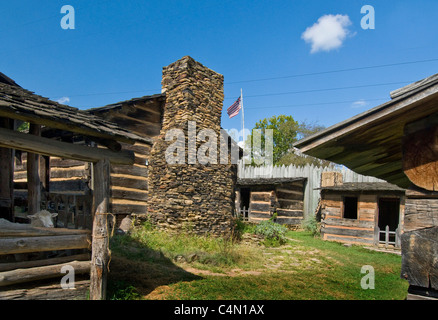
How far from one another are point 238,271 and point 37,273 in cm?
571

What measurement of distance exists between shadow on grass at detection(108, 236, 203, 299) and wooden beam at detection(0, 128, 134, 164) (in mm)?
2571

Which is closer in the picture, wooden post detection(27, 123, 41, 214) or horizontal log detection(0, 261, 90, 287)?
horizontal log detection(0, 261, 90, 287)

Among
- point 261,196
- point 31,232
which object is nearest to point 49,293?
point 31,232

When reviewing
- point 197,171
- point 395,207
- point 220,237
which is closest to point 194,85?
point 197,171

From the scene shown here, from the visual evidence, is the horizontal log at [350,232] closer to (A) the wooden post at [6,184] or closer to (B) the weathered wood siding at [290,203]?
(B) the weathered wood siding at [290,203]

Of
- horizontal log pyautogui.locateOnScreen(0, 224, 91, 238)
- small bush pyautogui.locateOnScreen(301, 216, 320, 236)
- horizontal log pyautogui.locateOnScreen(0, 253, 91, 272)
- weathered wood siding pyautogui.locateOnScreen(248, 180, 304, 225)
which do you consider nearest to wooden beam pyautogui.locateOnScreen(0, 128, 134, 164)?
horizontal log pyautogui.locateOnScreen(0, 224, 91, 238)

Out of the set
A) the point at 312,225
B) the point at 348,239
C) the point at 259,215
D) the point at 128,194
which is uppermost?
the point at 128,194

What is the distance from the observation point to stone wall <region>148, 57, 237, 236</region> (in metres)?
12.6

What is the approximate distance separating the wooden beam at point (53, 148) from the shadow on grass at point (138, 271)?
8.43ft

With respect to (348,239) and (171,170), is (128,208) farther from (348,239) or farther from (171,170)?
(348,239)

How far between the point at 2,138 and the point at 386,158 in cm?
581

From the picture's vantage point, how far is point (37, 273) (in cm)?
512

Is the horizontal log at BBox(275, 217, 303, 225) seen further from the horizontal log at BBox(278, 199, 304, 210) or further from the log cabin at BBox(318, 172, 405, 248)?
the log cabin at BBox(318, 172, 405, 248)
